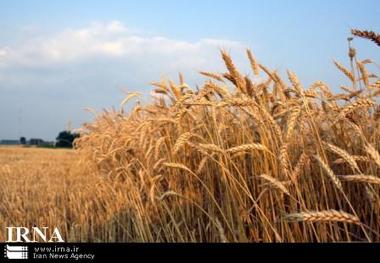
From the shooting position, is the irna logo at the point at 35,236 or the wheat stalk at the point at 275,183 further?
the irna logo at the point at 35,236

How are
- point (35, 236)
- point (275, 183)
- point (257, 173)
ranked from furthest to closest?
1. point (35, 236)
2. point (257, 173)
3. point (275, 183)

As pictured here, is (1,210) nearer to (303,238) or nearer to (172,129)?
(172,129)

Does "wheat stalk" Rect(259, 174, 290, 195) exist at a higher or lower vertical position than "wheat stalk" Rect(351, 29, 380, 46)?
lower

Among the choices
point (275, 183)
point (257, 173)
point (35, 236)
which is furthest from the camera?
point (35, 236)

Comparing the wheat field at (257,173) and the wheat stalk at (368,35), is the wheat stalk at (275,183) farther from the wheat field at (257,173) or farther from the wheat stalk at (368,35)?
the wheat stalk at (368,35)

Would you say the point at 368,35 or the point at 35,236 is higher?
the point at 368,35

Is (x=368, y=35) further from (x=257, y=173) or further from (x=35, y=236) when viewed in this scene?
(x=35, y=236)

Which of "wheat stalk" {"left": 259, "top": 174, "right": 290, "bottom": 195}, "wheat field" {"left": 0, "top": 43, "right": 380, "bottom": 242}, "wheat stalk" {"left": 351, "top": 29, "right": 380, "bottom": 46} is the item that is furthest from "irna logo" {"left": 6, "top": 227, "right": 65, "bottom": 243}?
"wheat stalk" {"left": 351, "top": 29, "right": 380, "bottom": 46}

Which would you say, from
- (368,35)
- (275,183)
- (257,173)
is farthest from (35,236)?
(368,35)

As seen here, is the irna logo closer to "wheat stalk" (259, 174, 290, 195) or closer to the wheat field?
the wheat field

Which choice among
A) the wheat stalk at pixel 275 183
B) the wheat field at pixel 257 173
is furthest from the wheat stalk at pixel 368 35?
the wheat stalk at pixel 275 183

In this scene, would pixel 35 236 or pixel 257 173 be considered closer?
pixel 257 173

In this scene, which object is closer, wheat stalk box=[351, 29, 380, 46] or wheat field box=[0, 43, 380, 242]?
wheat stalk box=[351, 29, 380, 46]
